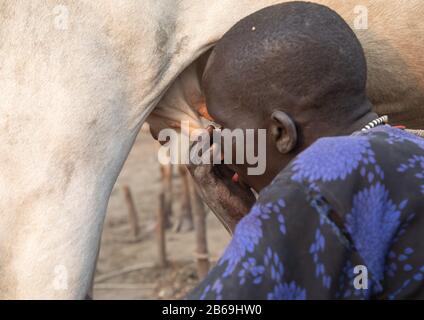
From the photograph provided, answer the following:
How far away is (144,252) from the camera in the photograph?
6281 millimetres

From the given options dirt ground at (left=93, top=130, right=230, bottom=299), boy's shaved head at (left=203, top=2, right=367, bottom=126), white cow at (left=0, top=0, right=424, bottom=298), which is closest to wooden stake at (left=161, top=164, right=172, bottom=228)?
dirt ground at (left=93, top=130, right=230, bottom=299)

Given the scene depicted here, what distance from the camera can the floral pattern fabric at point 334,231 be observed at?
4.72ft

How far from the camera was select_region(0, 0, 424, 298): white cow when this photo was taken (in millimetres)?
2520

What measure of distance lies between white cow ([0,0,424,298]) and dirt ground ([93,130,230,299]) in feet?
8.22

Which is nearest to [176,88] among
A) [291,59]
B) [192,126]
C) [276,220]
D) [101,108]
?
[192,126]

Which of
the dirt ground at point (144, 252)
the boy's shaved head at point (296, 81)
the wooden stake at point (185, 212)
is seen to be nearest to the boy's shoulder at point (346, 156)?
the boy's shaved head at point (296, 81)

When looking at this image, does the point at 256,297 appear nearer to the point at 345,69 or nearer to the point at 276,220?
the point at 276,220

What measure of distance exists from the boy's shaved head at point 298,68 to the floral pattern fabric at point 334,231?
189mm

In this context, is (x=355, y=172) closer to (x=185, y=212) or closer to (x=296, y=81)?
(x=296, y=81)

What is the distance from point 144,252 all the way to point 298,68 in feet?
15.4

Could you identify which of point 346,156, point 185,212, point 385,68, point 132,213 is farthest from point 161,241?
point 346,156

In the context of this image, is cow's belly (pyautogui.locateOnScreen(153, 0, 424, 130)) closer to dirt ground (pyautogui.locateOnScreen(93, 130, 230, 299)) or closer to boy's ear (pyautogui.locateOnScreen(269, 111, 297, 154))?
boy's ear (pyautogui.locateOnScreen(269, 111, 297, 154))

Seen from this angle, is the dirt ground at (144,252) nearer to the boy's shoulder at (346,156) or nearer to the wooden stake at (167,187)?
the wooden stake at (167,187)

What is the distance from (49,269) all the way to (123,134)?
451mm
